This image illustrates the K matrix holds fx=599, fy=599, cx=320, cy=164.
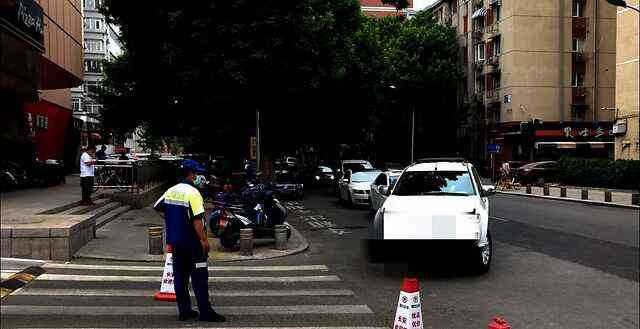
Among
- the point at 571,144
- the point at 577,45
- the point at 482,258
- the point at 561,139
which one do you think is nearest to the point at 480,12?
the point at 577,45

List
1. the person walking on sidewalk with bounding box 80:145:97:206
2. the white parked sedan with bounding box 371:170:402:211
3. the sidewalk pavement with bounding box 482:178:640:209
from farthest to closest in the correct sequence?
the sidewalk pavement with bounding box 482:178:640:209, the white parked sedan with bounding box 371:170:402:211, the person walking on sidewalk with bounding box 80:145:97:206

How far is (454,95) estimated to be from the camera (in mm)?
54062

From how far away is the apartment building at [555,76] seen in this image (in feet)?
149

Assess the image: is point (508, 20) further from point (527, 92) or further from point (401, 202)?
point (401, 202)

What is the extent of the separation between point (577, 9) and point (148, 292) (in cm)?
4630

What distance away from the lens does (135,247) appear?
11.5 m

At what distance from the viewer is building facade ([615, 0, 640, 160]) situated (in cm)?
3244

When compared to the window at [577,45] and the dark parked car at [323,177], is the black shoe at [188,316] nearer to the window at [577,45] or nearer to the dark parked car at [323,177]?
the dark parked car at [323,177]

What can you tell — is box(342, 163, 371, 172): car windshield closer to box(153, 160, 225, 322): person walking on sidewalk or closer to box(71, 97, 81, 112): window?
box(153, 160, 225, 322): person walking on sidewalk

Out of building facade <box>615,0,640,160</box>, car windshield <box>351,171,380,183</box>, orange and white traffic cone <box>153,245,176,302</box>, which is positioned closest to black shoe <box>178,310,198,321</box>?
orange and white traffic cone <box>153,245,176,302</box>

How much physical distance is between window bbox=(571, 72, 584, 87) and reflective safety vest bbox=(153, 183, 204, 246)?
4590 cm

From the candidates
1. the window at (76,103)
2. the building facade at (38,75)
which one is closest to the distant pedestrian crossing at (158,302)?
the building facade at (38,75)

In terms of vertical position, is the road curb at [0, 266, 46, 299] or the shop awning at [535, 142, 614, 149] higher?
the shop awning at [535, 142, 614, 149]

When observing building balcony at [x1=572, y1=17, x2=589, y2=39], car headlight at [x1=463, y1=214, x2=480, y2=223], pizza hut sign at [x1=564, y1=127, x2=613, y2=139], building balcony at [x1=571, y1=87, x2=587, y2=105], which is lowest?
car headlight at [x1=463, y1=214, x2=480, y2=223]
